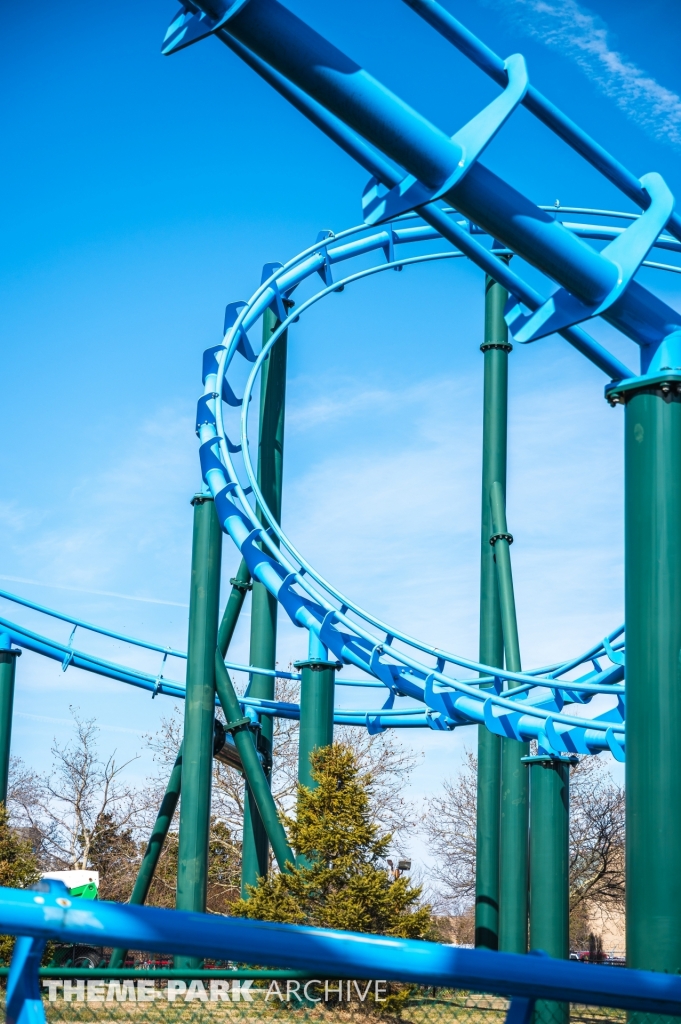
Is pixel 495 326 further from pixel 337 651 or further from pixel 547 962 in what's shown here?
pixel 547 962

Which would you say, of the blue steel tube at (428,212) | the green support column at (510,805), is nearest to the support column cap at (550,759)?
the green support column at (510,805)

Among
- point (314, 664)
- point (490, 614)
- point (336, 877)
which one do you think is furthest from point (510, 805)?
point (336, 877)

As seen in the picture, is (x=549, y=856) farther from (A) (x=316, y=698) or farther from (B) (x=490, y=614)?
(B) (x=490, y=614)

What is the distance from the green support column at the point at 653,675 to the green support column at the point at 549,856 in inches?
247

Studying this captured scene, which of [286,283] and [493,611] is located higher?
[286,283]

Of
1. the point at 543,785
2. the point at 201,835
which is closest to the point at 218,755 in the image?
the point at 201,835

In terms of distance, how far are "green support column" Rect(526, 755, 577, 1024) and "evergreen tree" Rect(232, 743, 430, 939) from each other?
1208 millimetres

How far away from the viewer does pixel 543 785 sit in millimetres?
10172

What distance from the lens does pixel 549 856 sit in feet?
32.6

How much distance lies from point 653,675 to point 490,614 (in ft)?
26.3

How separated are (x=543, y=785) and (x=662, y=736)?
21.7 ft

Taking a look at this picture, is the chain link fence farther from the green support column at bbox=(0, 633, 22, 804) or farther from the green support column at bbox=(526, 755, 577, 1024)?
the green support column at bbox=(0, 633, 22, 804)

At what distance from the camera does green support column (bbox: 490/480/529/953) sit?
1096cm

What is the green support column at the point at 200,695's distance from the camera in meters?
9.90
